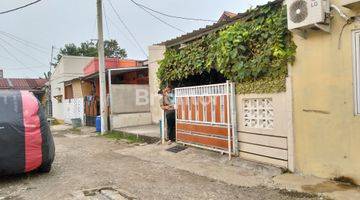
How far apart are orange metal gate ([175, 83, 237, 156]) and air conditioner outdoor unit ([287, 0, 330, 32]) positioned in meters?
2.33

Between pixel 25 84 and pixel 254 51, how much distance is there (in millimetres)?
38304

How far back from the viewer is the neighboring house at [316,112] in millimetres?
5680

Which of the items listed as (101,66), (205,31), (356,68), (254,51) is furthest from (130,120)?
(356,68)

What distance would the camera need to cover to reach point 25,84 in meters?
40.9

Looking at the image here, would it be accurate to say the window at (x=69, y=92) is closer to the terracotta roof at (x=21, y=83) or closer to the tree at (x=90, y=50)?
the terracotta roof at (x=21, y=83)

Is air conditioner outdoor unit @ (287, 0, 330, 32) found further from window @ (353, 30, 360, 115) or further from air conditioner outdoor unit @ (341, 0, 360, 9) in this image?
window @ (353, 30, 360, 115)

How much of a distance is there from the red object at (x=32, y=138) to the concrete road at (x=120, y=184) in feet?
1.21

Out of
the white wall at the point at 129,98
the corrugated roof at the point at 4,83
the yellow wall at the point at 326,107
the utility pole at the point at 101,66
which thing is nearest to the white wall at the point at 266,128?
the yellow wall at the point at 326,107

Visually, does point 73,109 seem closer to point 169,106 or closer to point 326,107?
point 169,106

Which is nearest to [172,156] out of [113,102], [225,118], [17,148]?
[225,118]

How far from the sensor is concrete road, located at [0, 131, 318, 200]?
231 inches

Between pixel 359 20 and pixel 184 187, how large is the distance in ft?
12.6

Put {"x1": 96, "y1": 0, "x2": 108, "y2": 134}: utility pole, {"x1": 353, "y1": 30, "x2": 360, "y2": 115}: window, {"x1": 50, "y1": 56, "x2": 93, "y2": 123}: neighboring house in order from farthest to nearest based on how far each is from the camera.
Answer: {"x1": 50, "y1": 56, "x2": 93, "y2": 123}: neighboring house, {"x1": 96, "y1": 0, "x2": 108, "y2": 134}: utility pole, {"x1": 353, "y1": 30, "x2": 360, "y2": 115}: window

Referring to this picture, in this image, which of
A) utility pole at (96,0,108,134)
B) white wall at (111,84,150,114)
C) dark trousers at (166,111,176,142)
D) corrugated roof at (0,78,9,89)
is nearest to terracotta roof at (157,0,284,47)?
dark trousers at (166,111,176,142)
